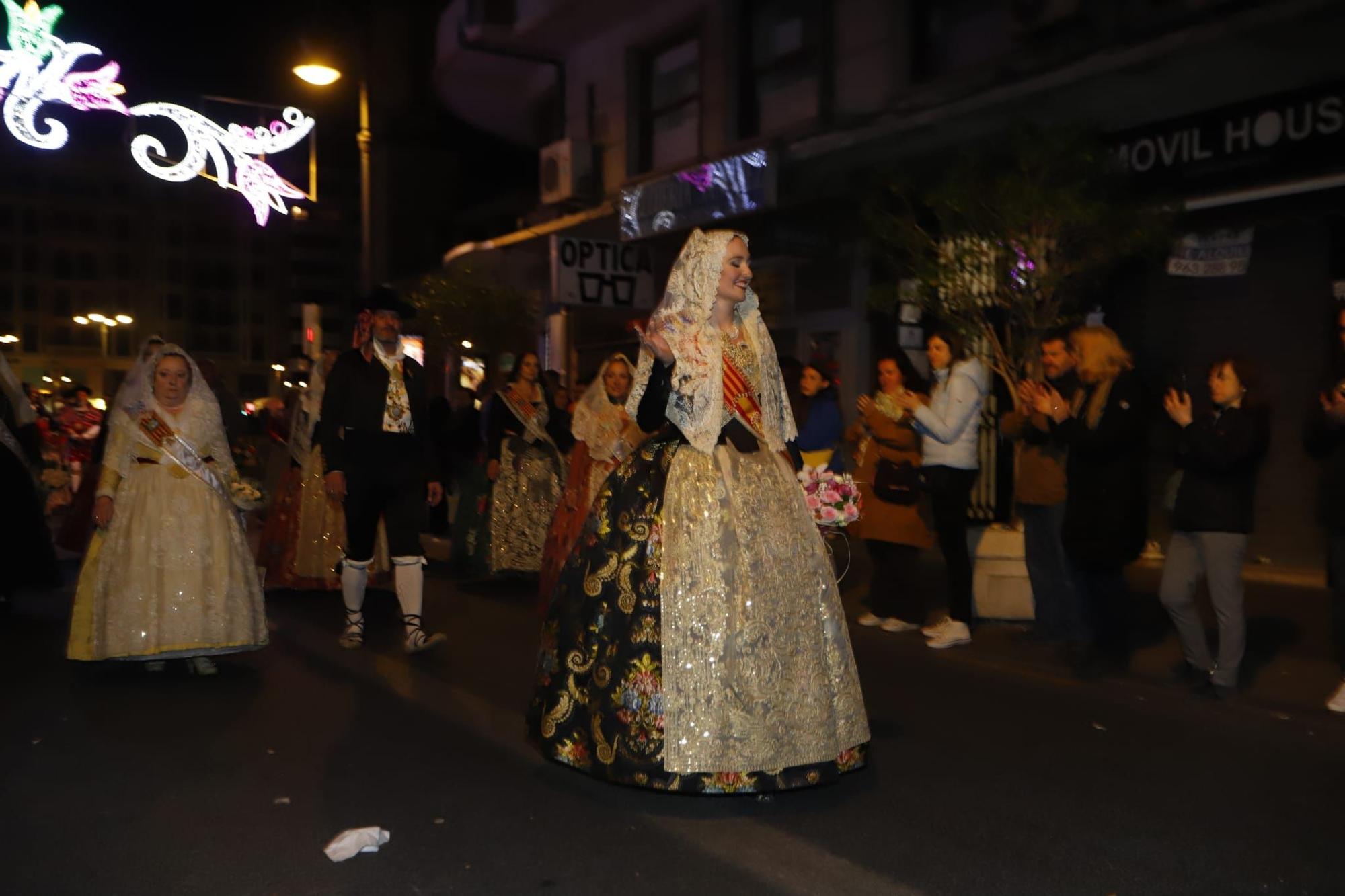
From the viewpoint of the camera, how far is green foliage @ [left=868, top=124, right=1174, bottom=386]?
8.02 metres

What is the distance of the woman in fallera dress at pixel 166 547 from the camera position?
252 inches

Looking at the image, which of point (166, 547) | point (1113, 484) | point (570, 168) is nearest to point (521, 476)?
point (166, 547)

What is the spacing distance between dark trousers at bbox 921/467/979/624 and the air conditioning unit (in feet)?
40.1

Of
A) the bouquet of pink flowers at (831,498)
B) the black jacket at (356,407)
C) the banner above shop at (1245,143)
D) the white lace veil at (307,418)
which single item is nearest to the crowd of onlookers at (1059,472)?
the white lace veil at (307,418)

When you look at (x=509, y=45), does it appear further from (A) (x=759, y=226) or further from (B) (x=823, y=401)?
(B) (x=823, y=401)

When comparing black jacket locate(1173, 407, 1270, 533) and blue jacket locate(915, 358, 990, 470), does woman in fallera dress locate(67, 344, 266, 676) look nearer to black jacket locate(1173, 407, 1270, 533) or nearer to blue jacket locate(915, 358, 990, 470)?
blue jacket locate(915, 358, 990, 470)

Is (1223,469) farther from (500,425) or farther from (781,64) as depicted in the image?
(781,64)

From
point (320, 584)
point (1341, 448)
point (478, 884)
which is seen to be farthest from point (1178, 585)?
point (320, 584)

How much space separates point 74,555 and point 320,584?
4306 mm

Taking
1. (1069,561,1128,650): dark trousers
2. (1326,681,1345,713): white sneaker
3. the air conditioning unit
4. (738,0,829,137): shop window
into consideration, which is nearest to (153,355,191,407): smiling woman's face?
(1069,561,1128,650): dark trousers

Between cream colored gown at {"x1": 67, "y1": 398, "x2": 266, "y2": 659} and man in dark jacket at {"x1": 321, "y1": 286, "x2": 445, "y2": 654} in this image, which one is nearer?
cream colored gown at {"x1": 67, "y1": 398, "x2": 266, "y2": 659}

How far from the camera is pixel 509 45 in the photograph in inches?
758

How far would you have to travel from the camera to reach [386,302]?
7324 mm

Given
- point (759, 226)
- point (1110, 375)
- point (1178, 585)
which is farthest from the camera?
point (759, 226)
